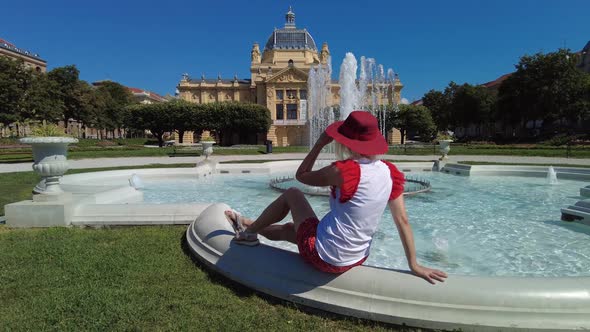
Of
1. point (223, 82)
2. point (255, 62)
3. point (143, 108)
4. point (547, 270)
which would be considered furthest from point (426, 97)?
point (547, 270)

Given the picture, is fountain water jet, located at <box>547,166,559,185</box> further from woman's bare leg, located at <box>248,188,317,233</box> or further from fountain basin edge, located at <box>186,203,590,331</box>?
woman's bare leg, located at <box>248,188,317,233</box>

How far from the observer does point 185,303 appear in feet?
11.3

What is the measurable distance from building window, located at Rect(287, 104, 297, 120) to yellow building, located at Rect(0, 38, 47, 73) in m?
48.0

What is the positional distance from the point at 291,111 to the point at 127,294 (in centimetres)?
7025

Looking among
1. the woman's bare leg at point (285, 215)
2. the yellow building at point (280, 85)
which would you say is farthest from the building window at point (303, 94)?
the woman's bare leg at point (285, 215)

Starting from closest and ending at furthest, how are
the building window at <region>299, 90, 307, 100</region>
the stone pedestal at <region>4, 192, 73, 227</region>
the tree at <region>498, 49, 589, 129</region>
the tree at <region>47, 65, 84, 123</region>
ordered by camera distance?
the stone pedestal at <region>4, 192, 73, 227</region> → the tree at <region>498, 49, 589, 129</region> → the tree at <region>47, 65, 84, 123</region> → the building window at <region>299, 90, 307, 100</region>

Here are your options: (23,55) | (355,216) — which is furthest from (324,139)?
(23,55)


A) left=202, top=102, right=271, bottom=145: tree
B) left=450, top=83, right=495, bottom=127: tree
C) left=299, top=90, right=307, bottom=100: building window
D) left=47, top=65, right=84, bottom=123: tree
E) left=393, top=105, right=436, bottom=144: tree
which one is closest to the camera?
left=393, top=105, right=436, bottom=144: tree

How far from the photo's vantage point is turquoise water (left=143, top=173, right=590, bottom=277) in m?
5.25

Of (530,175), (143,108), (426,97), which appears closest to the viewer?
(530,175)

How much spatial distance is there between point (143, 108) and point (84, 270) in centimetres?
5301

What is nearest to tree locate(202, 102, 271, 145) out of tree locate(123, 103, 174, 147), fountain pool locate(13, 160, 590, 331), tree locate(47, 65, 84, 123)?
tree locate(123, 103, 174, 147)

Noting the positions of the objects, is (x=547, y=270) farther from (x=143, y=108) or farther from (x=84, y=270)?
(x=143, y=108)

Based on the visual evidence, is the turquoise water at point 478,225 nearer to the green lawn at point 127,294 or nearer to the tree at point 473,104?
the green lawn at point 127,294
